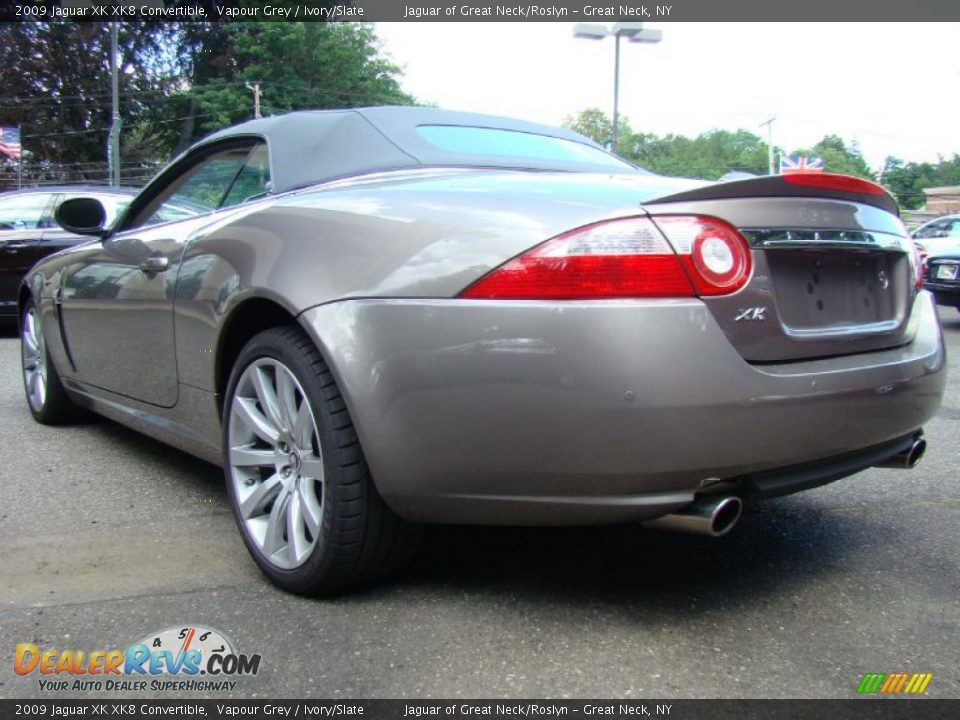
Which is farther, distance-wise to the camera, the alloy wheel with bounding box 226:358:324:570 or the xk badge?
the alloy wheel with bounding box 226:358:324:570

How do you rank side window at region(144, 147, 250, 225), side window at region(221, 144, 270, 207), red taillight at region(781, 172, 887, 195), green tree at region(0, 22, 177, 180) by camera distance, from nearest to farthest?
red taillight at region(781, 172, 887, 195) < side window at region(221, 144, 270, 207) < side window at region(144, 147, 250, 225) < green tree at region(0, 22, 177, 180)

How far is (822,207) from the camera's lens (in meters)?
2.23

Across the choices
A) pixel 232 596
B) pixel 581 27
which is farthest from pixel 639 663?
pixel 581 27

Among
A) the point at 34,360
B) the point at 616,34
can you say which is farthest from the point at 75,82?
the point at 34,360

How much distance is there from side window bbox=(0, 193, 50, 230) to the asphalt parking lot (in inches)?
251

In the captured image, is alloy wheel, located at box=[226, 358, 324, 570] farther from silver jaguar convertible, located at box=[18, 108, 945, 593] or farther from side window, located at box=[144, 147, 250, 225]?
side window, located at box=[144, 147, 250, 225]

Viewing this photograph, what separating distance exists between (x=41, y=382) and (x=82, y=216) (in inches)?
45.1

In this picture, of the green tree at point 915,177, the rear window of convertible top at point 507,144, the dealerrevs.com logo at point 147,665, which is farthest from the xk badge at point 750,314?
the green tree at point 915,177

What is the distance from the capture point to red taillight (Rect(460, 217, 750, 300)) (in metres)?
1.93

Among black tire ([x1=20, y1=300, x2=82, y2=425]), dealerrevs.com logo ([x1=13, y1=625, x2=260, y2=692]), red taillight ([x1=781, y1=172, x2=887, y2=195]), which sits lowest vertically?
dealerrevs.com logo ([x1=13, y1=625, x2=260, y2=692])

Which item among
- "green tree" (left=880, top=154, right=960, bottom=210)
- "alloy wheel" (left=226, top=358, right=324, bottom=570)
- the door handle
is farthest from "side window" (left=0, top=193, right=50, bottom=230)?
"green tree" (left=880, top=154, right=960, bottom=210)

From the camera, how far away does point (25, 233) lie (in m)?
8.70

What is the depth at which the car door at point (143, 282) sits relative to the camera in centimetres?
308

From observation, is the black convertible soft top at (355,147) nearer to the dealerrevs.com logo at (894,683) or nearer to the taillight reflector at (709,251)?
the taillight reflector at (709,251)
